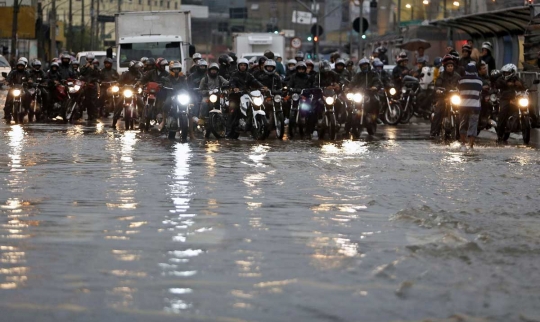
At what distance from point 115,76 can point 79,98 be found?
168cm

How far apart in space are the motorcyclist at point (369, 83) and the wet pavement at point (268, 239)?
8313 millimetres

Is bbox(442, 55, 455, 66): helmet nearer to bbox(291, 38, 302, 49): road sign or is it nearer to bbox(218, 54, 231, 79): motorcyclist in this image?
bbox(218, 54, 231, 79): motorcyclist

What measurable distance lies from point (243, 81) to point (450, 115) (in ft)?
13.0

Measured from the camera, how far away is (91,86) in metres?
36.3

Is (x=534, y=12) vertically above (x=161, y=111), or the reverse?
(x=534, y=12)

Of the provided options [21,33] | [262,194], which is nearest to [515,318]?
[262,194]

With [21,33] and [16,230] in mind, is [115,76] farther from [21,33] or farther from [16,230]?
[21,33]

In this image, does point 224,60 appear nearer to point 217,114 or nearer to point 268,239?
point 217,114

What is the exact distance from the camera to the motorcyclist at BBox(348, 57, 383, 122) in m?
28.3

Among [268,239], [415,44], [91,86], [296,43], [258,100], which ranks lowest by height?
[268,239]

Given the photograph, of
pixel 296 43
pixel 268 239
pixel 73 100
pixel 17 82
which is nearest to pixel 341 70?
pixel 73 100

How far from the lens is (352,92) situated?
28438mm

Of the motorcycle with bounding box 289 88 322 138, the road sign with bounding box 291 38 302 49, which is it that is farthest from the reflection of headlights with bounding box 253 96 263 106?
the road sign with bounding box 291 38 302 49

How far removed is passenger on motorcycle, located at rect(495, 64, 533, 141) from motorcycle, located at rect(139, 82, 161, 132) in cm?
708
